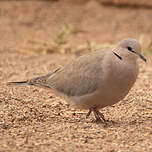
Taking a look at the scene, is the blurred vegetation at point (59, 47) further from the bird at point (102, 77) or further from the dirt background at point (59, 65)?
the bird at point (102, 77)

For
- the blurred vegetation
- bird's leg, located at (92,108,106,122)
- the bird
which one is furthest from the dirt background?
the bird

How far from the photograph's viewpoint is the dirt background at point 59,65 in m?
3.93

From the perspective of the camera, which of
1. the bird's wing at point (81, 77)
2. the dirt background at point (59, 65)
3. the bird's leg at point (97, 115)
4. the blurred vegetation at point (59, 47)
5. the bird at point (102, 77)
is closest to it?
the dirt background at point (59, 65)

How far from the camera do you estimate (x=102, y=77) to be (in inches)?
172

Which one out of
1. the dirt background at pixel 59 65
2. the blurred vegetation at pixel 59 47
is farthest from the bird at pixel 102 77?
the blurred vegetation at pixel 59 47

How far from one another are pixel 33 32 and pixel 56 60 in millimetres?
3240

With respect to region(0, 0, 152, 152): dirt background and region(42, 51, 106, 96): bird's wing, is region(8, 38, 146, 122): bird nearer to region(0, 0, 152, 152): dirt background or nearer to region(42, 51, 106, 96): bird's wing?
region(42, 51, 106, 96): bird's wing

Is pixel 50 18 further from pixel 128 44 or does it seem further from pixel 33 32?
pixel 128 44

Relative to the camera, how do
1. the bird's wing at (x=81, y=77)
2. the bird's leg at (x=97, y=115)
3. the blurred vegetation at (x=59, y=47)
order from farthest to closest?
the blurred vegetation at (x=59, y=47) → the bird's leg at (x=97, y=115) → the bird's wing at (x=81, y=77)

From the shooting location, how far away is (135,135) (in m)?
4.11

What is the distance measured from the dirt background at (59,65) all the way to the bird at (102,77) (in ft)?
0.83

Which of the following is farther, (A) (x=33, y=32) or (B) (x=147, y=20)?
(B) (x=147, y=20)

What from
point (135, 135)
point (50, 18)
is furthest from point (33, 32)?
point (135, 135)

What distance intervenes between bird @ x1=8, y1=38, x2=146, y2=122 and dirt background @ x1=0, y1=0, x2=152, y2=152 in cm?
25
